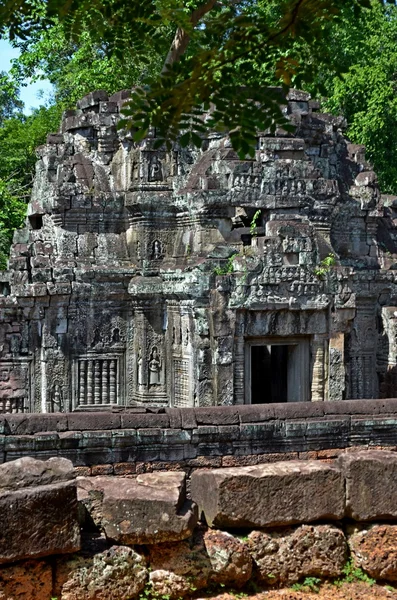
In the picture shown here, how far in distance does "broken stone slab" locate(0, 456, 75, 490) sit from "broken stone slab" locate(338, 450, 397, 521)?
1.83 metres

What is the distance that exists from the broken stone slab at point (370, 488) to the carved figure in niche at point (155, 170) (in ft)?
27.3

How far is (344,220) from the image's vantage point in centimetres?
1484

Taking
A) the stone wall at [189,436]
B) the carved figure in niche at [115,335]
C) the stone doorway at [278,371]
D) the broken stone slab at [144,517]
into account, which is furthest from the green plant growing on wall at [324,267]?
the broken stone slab at [144,517]

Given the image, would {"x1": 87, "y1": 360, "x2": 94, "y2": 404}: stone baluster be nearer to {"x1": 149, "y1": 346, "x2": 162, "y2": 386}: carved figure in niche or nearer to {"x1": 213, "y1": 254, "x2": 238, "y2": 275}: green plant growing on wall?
{"x1": 149, "y1": 346, "x2": 162, "y2": 386}: carved figure in niche

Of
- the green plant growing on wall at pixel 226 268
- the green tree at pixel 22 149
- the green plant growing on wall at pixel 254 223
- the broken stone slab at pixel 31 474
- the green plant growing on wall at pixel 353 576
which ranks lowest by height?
the green plant growing on wall at pixel 353 576

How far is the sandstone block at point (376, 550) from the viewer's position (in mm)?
5699

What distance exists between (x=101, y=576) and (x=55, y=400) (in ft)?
26.7

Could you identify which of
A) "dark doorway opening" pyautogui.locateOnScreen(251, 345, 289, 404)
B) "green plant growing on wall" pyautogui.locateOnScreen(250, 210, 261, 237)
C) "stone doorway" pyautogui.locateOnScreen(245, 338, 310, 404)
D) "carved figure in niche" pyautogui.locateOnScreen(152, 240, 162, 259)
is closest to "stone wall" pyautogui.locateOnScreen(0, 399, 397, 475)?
"stone doorway" pyautogui.locateOnScreen(245, 338, 310, 404)

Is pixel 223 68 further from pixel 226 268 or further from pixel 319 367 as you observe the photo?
pixel 319 367

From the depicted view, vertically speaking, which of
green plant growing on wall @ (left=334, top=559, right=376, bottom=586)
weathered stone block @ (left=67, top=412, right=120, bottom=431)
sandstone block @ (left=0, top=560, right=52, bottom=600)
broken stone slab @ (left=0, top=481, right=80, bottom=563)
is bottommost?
green plant growing on wall @ (left=334, top=559, right=376, bottom=586)

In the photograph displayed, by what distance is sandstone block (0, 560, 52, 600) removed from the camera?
5.16m

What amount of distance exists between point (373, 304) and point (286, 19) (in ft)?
33.1

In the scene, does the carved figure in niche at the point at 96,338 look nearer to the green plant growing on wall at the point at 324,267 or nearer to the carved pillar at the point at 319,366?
the carved pillar at the point at 319,366

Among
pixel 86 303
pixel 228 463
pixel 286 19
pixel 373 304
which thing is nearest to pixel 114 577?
pixel 228 463
